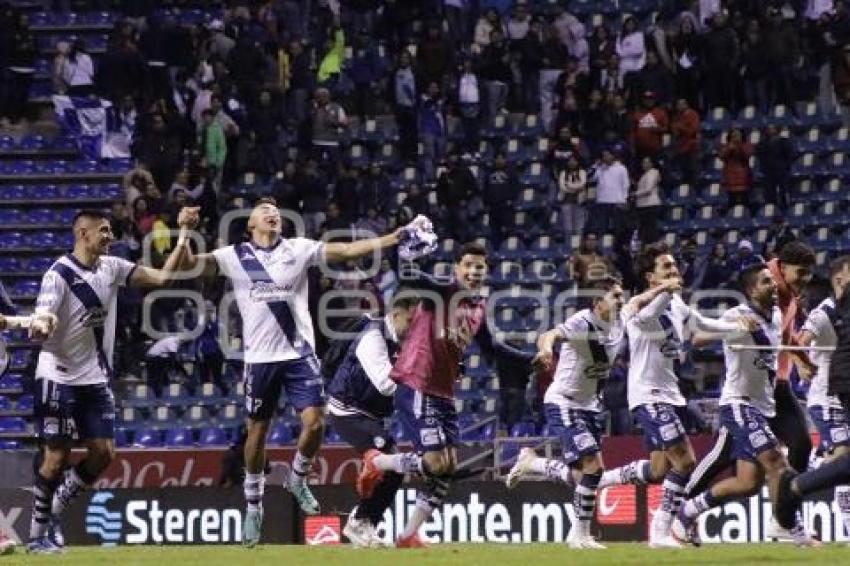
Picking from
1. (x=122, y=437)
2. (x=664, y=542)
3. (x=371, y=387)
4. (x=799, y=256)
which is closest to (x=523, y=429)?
(x=122, y=437)

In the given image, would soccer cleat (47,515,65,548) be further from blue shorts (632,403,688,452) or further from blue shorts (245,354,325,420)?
blue shorts (632,403,688,452)

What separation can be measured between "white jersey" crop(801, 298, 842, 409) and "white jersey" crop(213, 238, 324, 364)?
16.3ft

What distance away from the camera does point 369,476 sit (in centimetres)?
2123

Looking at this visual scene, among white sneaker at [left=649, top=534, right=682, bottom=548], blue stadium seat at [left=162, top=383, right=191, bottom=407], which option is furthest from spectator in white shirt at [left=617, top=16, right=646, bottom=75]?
white sneaker at [left=649, top=534, right=682, bottom=548]

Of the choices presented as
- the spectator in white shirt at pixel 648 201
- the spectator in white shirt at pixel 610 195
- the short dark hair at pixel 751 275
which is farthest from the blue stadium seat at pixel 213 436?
the short dark hair at pixel 751 275

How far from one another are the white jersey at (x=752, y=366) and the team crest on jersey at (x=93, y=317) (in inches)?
233

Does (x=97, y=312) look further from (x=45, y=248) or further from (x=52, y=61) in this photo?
(x=52, y=61)

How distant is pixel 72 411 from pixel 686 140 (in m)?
18.6

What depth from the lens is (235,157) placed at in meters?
39.0

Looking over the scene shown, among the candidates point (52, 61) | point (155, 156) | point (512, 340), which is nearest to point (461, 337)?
point (512, 340)

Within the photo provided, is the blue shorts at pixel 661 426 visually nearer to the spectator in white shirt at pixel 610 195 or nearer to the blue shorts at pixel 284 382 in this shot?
the blue shorts at pixel 284 382

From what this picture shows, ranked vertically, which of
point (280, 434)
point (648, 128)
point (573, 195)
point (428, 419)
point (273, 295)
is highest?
point (648, 128)

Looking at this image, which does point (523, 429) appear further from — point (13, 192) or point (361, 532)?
point (13, 192)

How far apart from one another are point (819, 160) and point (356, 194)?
7.86 m
